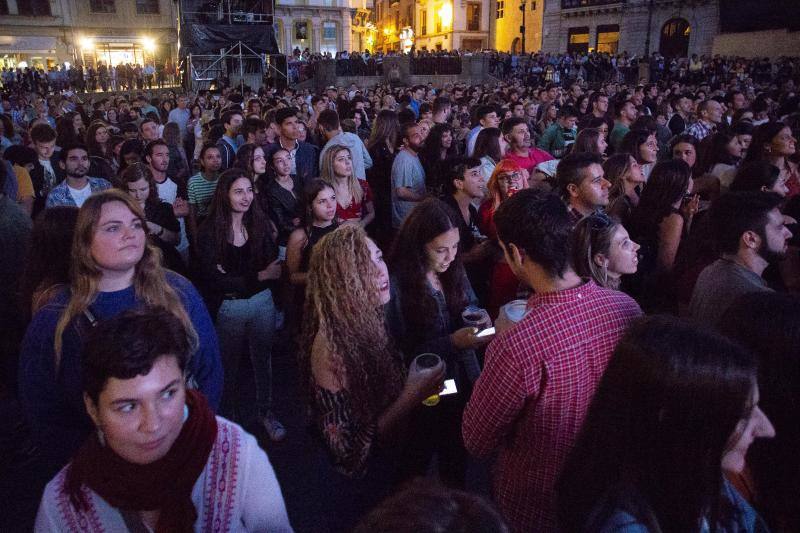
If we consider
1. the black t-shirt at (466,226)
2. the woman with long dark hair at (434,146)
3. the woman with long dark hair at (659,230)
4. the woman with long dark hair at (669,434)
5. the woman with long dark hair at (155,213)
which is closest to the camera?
the woman with long dark hair at (669,434)

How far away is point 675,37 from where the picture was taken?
3516cm

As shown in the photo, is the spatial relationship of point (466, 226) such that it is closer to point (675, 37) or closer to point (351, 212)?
point (351, 212)

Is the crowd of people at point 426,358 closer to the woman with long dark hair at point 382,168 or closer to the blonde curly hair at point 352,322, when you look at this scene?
the blonde curly hair at point 352,322

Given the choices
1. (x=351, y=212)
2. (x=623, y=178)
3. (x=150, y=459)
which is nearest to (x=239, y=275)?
(x=351, y=212)

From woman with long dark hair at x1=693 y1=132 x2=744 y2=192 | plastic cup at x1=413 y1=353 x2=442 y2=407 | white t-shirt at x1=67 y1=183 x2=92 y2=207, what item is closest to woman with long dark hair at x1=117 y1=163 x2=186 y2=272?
white t-shirt at x1=67 y1=183 x2=92 y2=207

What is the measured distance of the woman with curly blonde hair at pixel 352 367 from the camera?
7.15 feet

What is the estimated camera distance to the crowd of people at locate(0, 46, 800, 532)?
1.30m

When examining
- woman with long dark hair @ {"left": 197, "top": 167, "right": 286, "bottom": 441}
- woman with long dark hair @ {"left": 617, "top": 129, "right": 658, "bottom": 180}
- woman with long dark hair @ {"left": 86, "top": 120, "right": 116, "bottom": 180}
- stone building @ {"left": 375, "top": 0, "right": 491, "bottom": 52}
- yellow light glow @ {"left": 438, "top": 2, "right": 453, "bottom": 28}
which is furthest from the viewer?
yellow light glow @ {"left": 438, "top": 2, "right": 453, "bottom": 28}

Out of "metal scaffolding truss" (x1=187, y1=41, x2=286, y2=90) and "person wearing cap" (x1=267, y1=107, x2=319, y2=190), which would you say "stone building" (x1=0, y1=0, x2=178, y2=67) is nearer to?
"metal scaffolding truss" (x1=187, y1=41, x2=286, y2=90)

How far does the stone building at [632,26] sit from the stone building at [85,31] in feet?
102

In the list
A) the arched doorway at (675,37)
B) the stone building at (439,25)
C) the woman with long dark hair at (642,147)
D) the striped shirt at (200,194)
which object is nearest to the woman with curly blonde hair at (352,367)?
the striped shirt at (200,194)

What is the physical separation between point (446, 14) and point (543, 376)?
62.8 meters

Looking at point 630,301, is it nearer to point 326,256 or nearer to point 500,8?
point 326,256

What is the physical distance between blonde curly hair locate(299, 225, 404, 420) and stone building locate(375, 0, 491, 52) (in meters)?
50.4
